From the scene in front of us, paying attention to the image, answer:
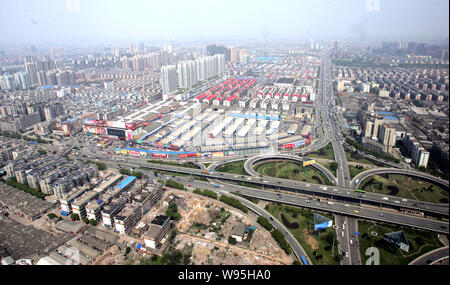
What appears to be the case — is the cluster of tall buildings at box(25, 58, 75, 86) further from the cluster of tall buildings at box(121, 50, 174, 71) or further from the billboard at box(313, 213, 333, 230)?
the billboard at box(313, 213, 333, 230)

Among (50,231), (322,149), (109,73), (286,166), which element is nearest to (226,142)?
(286,166)

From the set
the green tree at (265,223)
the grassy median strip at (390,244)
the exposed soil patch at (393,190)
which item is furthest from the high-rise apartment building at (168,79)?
the grassy median strip at (390,244)

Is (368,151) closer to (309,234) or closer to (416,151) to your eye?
(416,151)

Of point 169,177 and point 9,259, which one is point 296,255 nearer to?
point 169,177

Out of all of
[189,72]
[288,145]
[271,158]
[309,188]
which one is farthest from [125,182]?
[189,72]

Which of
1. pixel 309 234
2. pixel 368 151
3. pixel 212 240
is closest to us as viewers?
pixel 212 240

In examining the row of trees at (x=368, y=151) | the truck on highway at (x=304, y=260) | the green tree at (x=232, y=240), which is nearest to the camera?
the truck on highway at (x=304, y=260)

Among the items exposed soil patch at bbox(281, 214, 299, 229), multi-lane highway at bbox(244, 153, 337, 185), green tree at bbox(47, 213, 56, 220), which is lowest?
exposed soil patch at bbox(281, 214, 299, 229)

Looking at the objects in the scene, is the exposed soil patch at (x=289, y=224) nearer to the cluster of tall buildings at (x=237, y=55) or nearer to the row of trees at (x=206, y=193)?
the row of trees at (x=206, y=193)

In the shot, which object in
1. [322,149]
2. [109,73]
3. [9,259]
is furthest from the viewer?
[109,73]
